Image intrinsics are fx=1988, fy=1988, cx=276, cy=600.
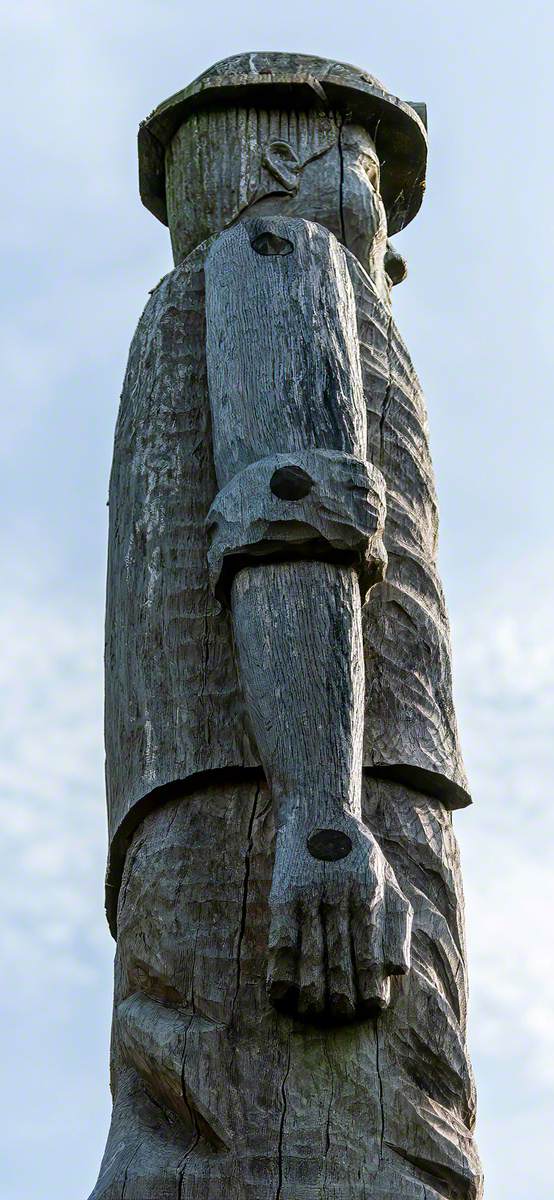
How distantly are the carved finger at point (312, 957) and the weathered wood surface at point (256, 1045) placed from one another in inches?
6.5

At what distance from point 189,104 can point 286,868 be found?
9.23 ft

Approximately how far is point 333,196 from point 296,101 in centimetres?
39

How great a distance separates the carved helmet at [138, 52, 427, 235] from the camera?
20.4 feet

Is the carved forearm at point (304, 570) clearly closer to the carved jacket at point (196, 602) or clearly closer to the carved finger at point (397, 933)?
the carved finger at point (397, 933)

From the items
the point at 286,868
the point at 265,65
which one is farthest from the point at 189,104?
the point at 286,868

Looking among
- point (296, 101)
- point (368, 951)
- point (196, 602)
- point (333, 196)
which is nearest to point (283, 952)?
point (368, 951)

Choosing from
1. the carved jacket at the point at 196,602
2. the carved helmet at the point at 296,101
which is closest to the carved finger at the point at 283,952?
the carved jacket at the point at 196,602

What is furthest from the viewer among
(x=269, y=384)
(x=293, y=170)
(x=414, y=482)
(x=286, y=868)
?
(x=293, y=170)

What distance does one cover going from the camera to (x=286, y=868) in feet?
14.9

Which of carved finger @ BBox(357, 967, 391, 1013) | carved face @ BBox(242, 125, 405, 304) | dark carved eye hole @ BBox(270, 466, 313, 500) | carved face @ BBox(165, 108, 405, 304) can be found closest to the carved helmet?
carved face @ BBox(165, 108, 405, 304)

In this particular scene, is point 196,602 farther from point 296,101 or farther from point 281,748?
point 296,101

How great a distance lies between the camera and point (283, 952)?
4.51m

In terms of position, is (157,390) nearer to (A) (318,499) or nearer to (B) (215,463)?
(B) (215,463)

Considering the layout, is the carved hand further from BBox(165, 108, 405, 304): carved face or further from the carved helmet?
the carved helmet
